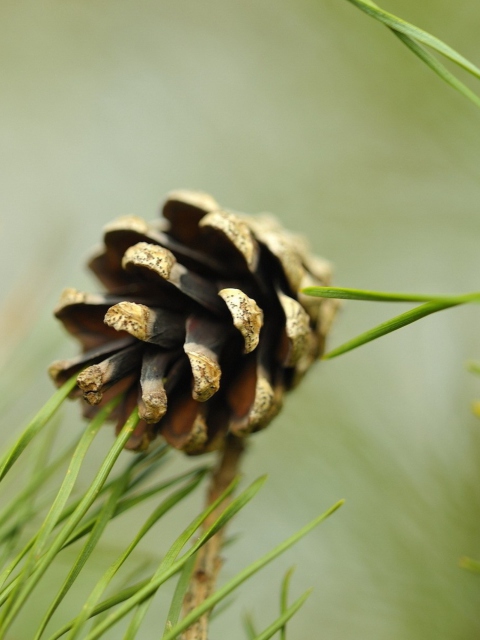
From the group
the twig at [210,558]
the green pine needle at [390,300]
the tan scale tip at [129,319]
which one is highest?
the tan scale tip at [129,319]

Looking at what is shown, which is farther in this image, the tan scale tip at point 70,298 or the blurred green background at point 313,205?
the blurred green background at point 313,205

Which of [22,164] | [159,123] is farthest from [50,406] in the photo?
[22,164]

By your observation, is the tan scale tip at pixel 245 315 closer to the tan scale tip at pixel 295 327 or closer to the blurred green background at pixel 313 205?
the tan scale tip at pixel 295 327

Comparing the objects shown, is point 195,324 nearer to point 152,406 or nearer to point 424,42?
point 152,406

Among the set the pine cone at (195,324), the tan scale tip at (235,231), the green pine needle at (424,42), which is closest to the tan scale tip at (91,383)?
the pine cone at (195,324)

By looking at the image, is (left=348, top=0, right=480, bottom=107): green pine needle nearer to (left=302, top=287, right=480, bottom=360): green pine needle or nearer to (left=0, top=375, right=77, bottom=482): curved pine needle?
(left=302, top=287, right=480, bottom=360): green pine needle

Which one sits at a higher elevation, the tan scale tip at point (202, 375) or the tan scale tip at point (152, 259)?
the tan scale tip at point (152, 259)

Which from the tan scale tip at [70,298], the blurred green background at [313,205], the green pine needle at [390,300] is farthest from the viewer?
the blurred green background at [313,205]
